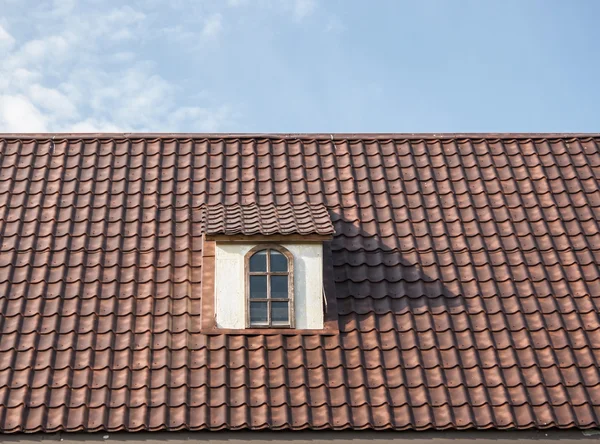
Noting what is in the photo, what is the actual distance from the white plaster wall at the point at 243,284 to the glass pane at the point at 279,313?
0.39ft

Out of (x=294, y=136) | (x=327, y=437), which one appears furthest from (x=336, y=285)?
(x=294, y=136)

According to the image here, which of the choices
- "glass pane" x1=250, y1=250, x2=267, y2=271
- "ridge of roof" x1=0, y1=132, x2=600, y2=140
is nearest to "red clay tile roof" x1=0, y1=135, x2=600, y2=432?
"ridge of roof" x1=0, y1=132, x2=600, y2=140

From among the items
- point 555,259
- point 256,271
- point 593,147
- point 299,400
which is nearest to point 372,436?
point 299,400

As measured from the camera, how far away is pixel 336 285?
968 centimetres

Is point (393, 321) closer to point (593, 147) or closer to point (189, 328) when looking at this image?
point (189, 328)

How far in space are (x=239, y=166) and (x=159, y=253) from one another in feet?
6.19

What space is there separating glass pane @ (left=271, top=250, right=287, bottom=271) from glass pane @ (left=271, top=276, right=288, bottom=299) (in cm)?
10

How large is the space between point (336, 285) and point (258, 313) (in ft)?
3.01

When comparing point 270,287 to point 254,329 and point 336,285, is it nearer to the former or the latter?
point 254,329

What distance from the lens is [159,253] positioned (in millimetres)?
10055

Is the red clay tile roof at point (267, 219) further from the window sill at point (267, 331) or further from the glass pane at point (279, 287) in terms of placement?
the window sill at point (267, 331)

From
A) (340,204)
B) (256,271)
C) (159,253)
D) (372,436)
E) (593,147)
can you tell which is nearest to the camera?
(372,436)

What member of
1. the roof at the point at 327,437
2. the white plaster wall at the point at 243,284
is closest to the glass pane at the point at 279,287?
the white plaster wall at the point at 243,284

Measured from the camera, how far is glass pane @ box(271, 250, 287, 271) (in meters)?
9.42
